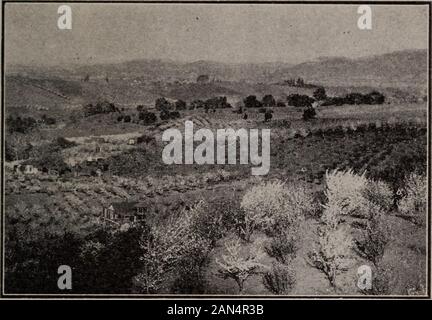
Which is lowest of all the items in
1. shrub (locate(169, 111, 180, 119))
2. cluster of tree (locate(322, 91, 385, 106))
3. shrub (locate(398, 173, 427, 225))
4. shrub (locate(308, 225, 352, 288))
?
shrub (locate(308, 225, 352, 288))

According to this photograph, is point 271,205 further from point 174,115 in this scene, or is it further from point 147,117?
point 147,117

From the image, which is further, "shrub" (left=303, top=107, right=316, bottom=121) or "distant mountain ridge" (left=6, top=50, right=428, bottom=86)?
"shrub" (left=303, top=107, right=316, bottom=121)

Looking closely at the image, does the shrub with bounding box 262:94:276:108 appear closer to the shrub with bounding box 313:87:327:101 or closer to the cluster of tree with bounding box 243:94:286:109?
the cluster of tree with bounding box 243:94:286:109

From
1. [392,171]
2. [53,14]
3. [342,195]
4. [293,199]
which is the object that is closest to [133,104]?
[53,14]

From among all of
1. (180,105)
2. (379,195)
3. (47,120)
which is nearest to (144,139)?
(180,105)

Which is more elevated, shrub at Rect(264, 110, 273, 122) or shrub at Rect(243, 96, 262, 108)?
shrub at Rect(243, 96, 262, 108)

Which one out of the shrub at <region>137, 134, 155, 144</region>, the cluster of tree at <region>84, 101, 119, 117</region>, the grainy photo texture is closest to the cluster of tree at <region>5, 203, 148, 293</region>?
the grainy photo texture

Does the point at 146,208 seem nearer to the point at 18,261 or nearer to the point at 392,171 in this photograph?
the point at 18,261
